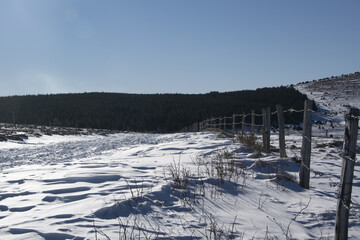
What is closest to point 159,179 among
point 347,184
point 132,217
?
Answer: point 132,217

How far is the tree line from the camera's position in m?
65.3

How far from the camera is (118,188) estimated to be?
4484 millimetres

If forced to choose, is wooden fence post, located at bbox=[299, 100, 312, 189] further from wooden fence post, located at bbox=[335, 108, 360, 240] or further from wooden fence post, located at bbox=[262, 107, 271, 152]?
wooden fence post, located at bbox=[262, 107, 271, 152]

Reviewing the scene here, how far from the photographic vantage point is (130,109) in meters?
76.3

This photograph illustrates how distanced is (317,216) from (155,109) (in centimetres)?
7118

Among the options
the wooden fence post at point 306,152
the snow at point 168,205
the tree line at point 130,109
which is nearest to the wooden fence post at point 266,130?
the snow at point 168,205

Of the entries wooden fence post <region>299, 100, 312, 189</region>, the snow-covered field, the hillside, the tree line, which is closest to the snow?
the snow-covered field

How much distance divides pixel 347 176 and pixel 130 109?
74.9 meters

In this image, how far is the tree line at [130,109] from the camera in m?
65.3

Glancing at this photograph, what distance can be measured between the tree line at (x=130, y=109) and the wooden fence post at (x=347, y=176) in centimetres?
5892

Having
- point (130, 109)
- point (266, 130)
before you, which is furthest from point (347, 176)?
point (130, 109)

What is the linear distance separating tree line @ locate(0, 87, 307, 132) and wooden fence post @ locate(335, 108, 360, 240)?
5892 cm

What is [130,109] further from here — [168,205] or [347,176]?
[347,176]

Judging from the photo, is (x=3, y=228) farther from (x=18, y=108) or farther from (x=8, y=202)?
(x=18, y=108)
